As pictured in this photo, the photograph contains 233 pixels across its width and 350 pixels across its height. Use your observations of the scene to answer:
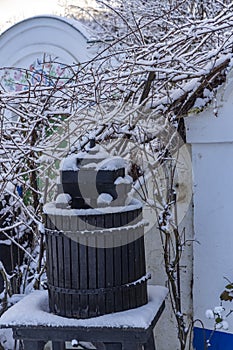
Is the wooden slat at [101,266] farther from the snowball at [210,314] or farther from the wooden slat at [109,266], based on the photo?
the snowball at [210,314]

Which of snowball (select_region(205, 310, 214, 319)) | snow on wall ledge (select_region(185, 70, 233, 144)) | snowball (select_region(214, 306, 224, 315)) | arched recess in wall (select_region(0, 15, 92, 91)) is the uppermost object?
arched recess in wall (select_region(0, 15, 92, 91))

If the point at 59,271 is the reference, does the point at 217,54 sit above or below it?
above

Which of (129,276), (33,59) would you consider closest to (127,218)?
(129,276)

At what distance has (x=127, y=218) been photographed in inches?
104

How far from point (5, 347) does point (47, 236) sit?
1.45m

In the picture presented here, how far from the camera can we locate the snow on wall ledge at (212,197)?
3.12m

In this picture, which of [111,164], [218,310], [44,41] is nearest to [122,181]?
[111,164]

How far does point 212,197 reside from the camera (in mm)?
3197

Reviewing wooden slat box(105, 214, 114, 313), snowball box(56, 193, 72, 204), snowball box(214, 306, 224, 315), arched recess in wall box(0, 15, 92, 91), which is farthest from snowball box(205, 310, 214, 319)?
arched recess in wall box(0, 15, 92, 91)

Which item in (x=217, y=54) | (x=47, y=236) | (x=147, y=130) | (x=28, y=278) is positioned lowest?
(x=28, y=278)

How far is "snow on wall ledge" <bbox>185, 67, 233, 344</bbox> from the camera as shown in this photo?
123 inches

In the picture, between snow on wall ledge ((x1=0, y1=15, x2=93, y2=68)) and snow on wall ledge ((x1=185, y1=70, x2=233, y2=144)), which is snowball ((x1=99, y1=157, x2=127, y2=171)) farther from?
snow on wall ledge ((x1=0, y1=15, x2=93, y2=68))

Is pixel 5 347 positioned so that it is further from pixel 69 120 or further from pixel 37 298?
pixel 69 120

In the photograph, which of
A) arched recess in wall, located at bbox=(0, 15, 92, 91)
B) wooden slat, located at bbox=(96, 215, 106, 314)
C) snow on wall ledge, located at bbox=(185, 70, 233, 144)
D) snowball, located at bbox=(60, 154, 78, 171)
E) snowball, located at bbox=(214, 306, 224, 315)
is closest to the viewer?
wooden slat, located at bbox=(96, 215, 106, 314)
